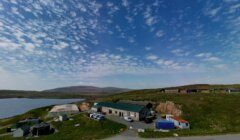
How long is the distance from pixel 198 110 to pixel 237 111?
38.8 feet

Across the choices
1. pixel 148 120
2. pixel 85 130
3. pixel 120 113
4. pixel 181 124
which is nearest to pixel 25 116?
pixel 120 113

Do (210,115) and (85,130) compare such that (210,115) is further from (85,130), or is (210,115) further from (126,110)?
(85,130)

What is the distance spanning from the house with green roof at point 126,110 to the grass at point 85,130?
980cm

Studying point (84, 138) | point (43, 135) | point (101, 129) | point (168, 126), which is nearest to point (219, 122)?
point (168, 126)

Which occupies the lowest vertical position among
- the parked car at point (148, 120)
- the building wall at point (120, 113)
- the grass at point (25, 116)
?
the grass at point (25, 116)

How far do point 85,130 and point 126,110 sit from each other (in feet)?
68.5

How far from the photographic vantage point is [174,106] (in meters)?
74.3

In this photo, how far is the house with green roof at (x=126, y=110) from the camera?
69.1 metres

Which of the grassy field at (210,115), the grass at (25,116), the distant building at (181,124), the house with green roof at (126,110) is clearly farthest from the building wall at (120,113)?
the grass at (25,116)

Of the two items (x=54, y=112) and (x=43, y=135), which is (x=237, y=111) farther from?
(x=54, y=112)

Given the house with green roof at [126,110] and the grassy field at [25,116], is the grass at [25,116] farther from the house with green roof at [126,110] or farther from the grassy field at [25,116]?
the house with green roof at [126,110]

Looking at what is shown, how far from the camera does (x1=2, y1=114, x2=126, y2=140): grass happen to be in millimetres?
51000

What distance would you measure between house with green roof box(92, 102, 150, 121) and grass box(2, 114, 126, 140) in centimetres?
980

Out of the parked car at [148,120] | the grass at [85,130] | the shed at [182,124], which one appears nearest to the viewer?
the grass at [85,130]
